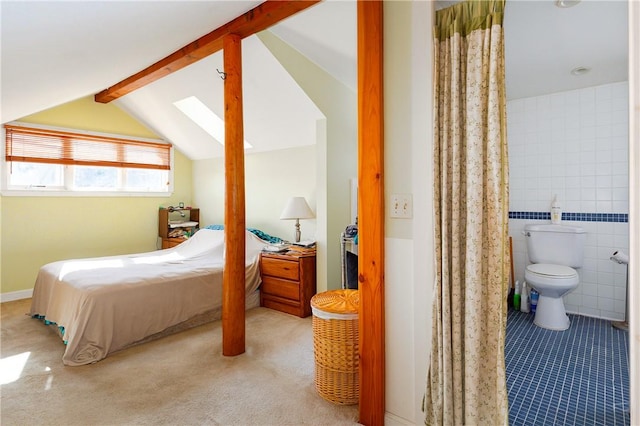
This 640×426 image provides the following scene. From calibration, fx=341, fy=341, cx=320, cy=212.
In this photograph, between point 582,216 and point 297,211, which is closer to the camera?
point 582,216

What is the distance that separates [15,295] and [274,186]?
10.8 ft

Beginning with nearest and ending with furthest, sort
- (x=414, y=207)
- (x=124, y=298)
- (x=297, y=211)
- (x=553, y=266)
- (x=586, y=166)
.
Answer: (x=414, y=207) → (x=124, y=298) → (x=553, y=266) → (x=586, y=166) → (x=297, y=211)

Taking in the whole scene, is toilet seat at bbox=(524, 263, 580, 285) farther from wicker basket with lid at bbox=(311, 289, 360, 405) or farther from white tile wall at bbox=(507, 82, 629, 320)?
wicker basket with lid at bbox=(311, 289, 360, 405)

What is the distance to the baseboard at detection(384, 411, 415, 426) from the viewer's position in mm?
1654

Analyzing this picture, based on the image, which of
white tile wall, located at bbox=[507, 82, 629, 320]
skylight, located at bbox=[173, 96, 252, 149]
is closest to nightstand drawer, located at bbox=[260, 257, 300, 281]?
skylight, located at bbox=[173, 96, 252, 149]

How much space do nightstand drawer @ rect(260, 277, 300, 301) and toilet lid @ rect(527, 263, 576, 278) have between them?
221 centimetres

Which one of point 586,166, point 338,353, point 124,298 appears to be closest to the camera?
point 338,353

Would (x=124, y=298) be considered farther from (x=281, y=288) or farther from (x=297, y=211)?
(x=297, y=211)

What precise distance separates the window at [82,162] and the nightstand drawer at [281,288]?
2.61m

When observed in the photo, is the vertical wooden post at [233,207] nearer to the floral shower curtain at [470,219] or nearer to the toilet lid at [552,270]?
the floral shower curtain at [470,219]

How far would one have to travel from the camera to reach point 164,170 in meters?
5.29

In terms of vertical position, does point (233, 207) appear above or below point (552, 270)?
above

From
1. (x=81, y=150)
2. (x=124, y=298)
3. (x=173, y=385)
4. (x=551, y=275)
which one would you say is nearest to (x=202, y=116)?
(x=81, y=150)

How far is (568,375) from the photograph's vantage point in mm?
2174
